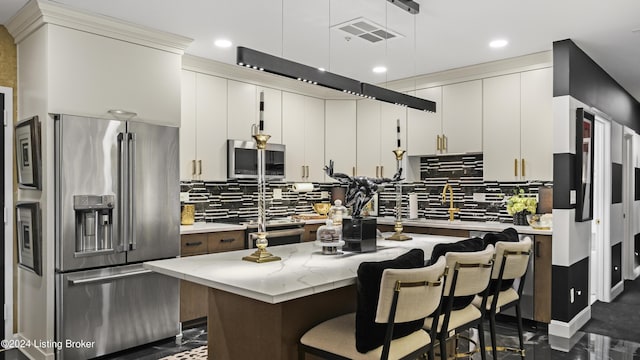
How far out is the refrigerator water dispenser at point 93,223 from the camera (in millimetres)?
3377

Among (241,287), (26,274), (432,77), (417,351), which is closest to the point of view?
(241,287)

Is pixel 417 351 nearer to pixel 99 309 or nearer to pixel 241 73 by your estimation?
pixel 99 309

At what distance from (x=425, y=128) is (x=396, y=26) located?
6.30 feet

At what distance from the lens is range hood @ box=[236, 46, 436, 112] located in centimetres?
245

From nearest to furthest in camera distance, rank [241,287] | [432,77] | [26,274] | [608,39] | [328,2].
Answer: [241,287] → [328,2] → [26,274] → [608,39] → [432,77]

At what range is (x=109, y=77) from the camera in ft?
11.8

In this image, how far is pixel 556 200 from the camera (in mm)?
4074

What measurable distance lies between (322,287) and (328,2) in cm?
210

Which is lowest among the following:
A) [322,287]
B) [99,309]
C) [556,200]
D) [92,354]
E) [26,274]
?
[92,354]

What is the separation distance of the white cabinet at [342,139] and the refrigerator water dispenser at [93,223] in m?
3.09

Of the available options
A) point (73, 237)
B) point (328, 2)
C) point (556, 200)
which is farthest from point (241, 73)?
point (556, 200)

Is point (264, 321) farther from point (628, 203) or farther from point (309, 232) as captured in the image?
point (628, 203)

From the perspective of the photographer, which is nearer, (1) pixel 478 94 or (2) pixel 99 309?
(2) pixel 99 309

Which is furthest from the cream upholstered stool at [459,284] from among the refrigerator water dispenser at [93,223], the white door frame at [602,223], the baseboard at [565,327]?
the white door frame at [602,223]
